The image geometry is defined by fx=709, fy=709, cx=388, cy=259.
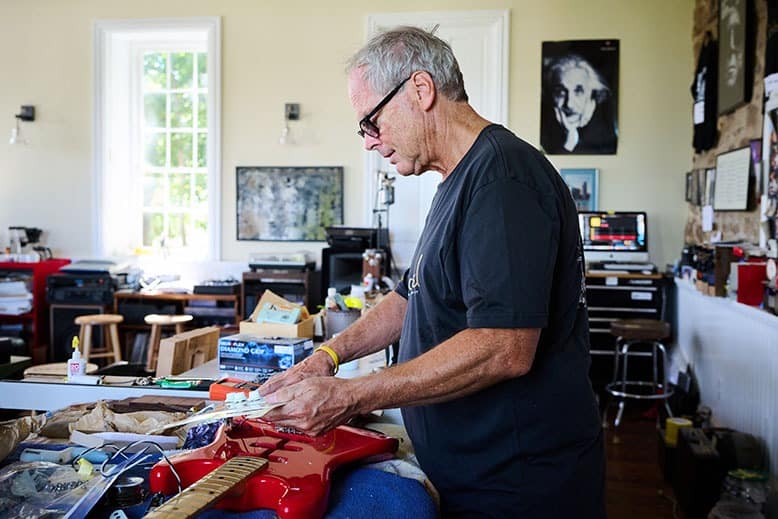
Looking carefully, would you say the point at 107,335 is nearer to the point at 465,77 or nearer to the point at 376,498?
the point at 465,77

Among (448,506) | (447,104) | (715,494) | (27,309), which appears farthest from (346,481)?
(27,309)

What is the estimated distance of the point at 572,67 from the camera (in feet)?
18.7

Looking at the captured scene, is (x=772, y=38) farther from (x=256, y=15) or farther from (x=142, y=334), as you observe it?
(x=142, y=334)

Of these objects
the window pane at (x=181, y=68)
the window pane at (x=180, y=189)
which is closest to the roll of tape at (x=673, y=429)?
the window pane at (x=180, y=189)

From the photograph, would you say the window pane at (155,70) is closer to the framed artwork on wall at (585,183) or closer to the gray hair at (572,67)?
the gray hair at (572,67)

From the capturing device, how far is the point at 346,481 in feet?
4.05

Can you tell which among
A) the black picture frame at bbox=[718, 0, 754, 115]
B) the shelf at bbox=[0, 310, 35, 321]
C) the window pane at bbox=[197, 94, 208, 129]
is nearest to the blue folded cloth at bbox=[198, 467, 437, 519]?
the black picture frame at bbox=[718, 0, 754, 115]

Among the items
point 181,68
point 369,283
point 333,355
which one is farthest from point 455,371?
point 181,68

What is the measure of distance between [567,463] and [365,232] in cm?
429

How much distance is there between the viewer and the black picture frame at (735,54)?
3971 mm

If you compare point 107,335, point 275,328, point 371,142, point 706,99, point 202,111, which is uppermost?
point 202,111

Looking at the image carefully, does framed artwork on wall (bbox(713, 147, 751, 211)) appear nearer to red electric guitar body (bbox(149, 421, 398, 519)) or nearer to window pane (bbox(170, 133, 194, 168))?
red electric guitar body (bbox(149, 421, 398, 519))

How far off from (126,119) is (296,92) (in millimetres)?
1670

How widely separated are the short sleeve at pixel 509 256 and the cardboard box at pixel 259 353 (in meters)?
1.09
